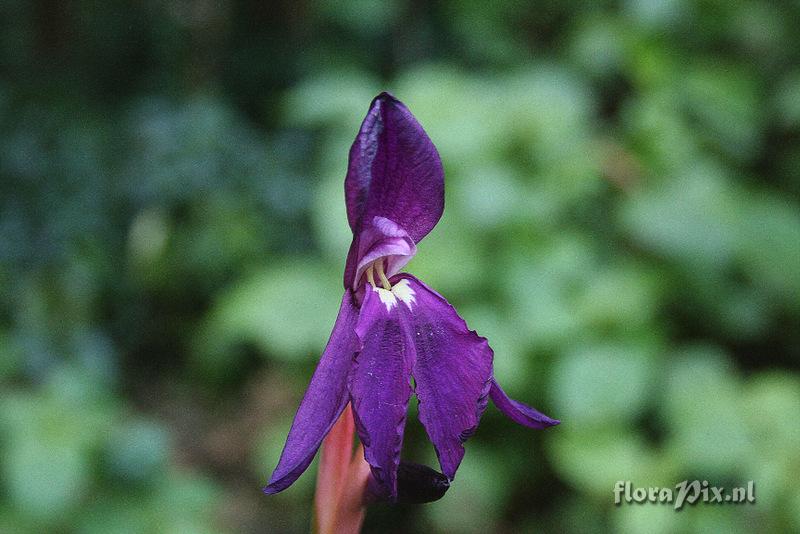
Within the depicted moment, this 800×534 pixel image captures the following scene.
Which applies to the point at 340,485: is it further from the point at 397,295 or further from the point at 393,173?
the point at 393,173

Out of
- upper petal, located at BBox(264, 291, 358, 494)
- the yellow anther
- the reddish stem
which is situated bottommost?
the reddish stem

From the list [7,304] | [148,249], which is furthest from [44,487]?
[148,249]

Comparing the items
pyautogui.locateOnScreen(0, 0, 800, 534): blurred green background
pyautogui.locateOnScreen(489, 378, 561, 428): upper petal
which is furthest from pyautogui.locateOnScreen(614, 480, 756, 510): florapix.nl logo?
pyautogui.locateOnScreen(489, 378, 561, 428): upper petal

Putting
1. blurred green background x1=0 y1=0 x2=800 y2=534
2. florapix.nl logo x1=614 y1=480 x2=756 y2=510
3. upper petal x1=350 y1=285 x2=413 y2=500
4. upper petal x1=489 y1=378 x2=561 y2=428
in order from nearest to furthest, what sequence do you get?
upper petal x1=350 y1=285 x2=413 y2=500 → upper petal x1=489 y1=378 x2=561 y2=428 → florapix.nl logo x1=614 y1=480 x2=756 y2=510 → blurred green background x1=0 y1=0 x2=800 y2=534

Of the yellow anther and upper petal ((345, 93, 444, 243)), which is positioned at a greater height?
upper petal ((345, 93, 444, 243))

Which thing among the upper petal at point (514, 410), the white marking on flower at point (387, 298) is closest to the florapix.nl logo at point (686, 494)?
the upper petal at point (514, 410)

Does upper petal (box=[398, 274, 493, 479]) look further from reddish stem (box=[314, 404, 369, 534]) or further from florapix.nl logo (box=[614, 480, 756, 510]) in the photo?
florapix.nl logo (box=[614, 480, 756, 510])

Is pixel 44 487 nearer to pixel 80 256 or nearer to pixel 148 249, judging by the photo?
pixel 80 256
